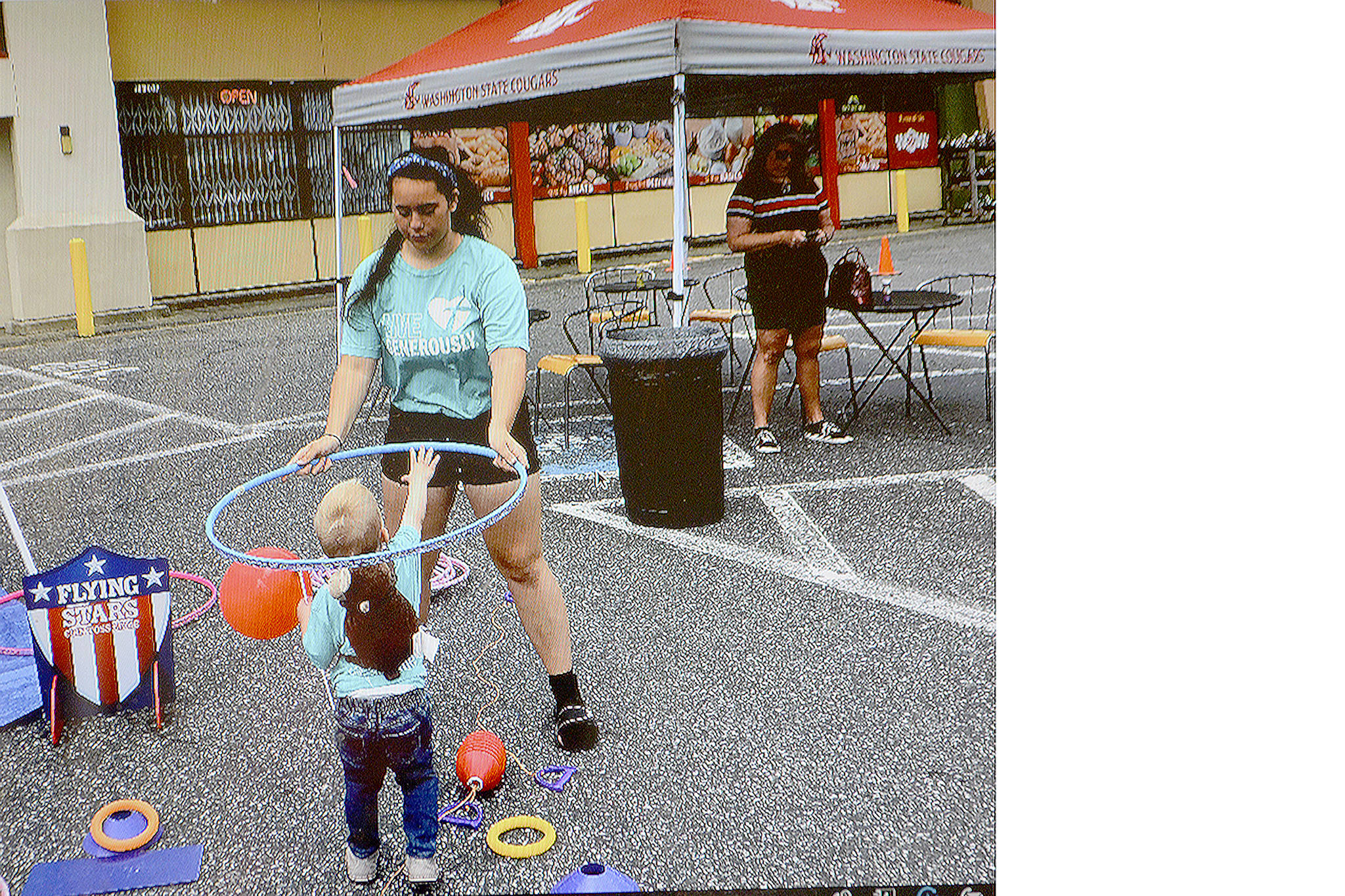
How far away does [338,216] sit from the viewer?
237cm

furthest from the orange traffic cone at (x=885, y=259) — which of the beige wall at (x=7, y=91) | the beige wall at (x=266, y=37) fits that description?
the beige wall at (x=7, y=91)

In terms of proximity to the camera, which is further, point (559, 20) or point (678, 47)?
point (559, 20)

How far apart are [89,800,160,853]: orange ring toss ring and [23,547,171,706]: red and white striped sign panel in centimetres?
29

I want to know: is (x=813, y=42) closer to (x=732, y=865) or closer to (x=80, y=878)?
(x=732, y=865)

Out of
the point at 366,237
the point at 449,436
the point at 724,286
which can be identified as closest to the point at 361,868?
the point at 449,436

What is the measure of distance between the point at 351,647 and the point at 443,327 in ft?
1.90

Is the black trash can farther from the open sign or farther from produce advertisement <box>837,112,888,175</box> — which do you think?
the open sign

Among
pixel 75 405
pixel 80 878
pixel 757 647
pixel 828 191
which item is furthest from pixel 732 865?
pixel 828 191

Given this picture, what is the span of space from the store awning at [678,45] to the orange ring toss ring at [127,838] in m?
1.80

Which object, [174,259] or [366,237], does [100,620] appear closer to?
[174,259]

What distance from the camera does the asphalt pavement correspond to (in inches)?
85.0

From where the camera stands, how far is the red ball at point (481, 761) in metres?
2.27

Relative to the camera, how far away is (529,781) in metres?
2.34
